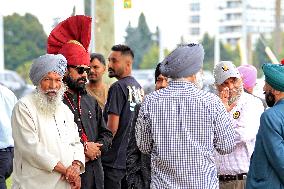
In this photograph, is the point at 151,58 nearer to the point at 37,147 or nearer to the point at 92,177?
the point at 92,177

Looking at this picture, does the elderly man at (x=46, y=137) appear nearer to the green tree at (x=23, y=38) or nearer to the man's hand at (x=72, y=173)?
the man's hand at (x=72, y=173)

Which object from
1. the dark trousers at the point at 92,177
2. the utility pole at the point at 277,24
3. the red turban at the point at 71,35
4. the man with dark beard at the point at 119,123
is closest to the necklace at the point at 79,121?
the dark trousers at the point at 92,177

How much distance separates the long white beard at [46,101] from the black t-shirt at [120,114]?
228 centimetres

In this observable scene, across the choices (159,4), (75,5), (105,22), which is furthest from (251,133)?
(159,4)

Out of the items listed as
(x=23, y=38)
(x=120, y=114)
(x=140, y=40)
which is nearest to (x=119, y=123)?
(x=120, y=114)

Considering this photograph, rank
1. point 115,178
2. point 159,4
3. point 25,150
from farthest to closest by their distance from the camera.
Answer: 1. point 159,4
2. point 115,178
3. point 25,150

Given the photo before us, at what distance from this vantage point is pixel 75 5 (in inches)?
475

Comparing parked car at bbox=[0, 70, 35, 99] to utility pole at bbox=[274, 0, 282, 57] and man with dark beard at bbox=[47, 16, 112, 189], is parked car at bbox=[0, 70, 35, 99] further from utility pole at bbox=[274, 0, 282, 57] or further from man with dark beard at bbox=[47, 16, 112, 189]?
man with dark beard at bbox=[47, 16, 112, 189]

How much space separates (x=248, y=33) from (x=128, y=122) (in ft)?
134

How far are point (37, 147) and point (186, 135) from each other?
4.22 feet

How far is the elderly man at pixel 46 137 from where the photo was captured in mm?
6195

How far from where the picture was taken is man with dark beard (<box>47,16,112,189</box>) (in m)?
7.00

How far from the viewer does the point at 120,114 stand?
8.73 m

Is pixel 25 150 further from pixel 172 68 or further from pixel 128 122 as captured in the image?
pixel 128 122
